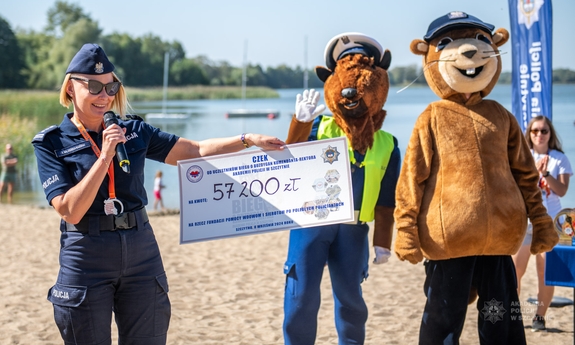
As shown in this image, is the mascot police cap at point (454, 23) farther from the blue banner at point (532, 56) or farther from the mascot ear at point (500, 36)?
the blue banner at point (532, 56)

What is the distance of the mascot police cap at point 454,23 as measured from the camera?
12.4 feet

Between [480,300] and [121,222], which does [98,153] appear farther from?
[480,300]

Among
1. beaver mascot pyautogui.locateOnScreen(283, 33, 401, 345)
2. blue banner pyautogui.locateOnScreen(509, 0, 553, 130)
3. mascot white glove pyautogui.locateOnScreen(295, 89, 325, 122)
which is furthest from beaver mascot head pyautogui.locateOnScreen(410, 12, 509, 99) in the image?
blue banner pyautogui.locateOnScreen(509, 0, 553, 130)

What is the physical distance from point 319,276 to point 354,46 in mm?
1400

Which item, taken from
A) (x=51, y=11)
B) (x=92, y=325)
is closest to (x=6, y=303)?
(x=92, y=325)

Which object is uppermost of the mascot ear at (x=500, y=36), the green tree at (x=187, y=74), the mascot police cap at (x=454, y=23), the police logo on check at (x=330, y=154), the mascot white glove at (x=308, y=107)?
the green tree at (x=187, y=74)

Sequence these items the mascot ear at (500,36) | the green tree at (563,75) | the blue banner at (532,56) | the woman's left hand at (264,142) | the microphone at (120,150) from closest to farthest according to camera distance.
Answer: the microphone at (120,150) → the woman's left hand at (264,142) → the mascot ear at (500,36) → the blue banner at (532,56) → the green tree at (563,75)

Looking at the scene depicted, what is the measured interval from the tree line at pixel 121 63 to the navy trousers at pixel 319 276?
107 ft

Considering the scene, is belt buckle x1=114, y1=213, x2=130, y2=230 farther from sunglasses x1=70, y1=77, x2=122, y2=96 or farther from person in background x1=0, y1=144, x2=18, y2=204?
person in background x1=0, y1=144, x2=18, y2=204

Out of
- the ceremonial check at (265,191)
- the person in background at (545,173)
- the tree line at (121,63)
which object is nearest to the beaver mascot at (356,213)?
the ceremonial check at (265,191)

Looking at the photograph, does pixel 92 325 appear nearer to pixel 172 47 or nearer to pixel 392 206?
pixel 392 206

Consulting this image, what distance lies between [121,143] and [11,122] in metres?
22.9

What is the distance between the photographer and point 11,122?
24.0 m

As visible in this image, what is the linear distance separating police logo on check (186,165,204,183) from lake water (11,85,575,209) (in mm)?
862
